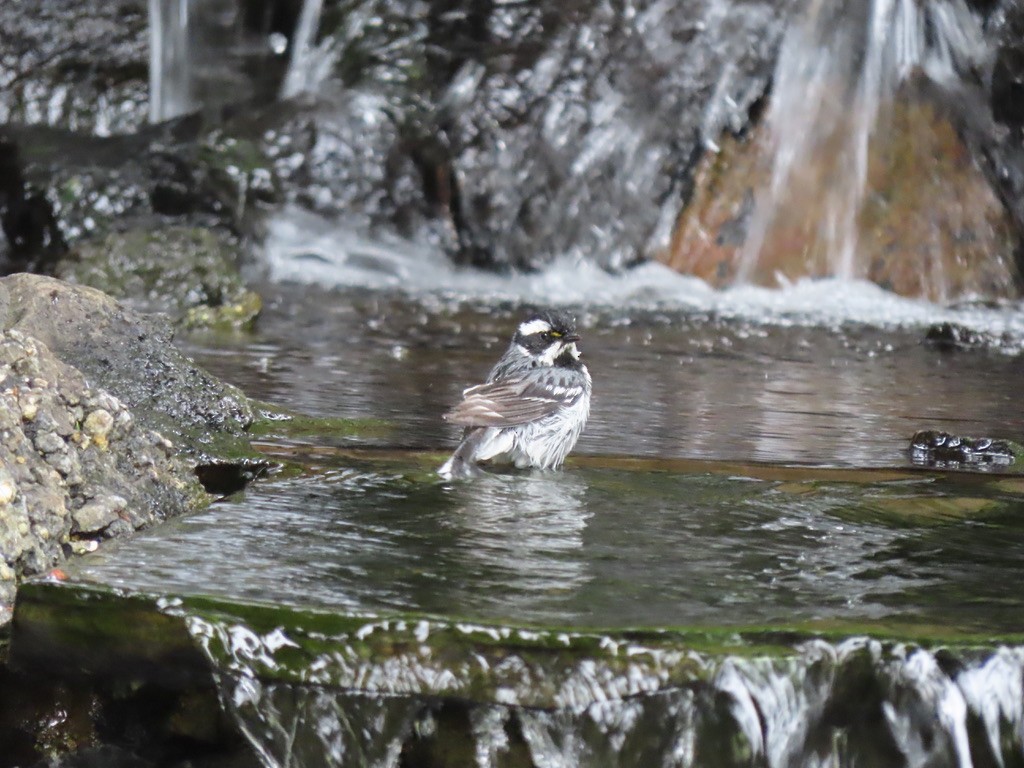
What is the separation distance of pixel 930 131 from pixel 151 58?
8.09 metres

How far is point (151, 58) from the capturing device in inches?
612

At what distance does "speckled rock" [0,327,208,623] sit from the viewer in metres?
3.57

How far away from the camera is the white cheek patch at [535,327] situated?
5789 mm

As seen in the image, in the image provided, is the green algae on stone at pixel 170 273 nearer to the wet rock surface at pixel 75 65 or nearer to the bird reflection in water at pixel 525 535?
the wet rock surface at pixel 75 65

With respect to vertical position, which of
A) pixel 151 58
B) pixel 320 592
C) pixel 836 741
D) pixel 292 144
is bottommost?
pixel 836 741

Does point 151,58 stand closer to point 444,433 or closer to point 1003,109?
point 1003,109

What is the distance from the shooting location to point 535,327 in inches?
229

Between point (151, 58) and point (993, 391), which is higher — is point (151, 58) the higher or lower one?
the higher one

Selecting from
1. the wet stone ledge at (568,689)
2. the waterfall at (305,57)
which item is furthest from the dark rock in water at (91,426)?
the waterfall at (305,57)

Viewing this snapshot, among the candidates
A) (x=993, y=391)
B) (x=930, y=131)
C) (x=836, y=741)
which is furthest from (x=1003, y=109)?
(x=836, y=741)

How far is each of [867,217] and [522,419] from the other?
7.81 metres

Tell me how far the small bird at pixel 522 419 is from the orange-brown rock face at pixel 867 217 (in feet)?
22.7

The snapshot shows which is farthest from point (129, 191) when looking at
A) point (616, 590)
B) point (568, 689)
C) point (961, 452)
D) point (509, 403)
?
point (568, 689)

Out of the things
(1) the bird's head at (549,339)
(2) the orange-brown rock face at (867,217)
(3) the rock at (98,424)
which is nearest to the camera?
(3) the rock at (98,424)
